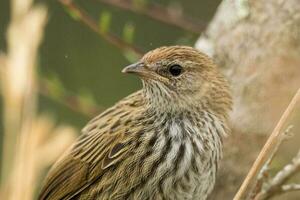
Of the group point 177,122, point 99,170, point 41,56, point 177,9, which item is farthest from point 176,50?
point 41,56

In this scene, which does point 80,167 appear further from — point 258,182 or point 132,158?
point 258,182

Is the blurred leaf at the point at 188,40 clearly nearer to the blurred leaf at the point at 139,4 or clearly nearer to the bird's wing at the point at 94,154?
the blurred leaf at the point at 139,4

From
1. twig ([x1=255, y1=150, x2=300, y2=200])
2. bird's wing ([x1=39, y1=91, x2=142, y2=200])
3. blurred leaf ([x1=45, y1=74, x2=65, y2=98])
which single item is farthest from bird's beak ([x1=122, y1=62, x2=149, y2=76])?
twig ([x1=255, y1=150, x2=300, y2=200])

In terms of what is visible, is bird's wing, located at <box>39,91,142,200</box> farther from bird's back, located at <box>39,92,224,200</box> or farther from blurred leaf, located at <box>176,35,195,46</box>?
blurred leaf, located at <box>176,35,195,46</box>

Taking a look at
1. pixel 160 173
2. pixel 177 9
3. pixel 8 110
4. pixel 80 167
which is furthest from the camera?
pixel 177 9

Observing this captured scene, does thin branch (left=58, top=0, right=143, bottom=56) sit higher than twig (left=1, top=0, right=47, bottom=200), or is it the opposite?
thin branch (left=58, top=0, right=143, bottom=56)

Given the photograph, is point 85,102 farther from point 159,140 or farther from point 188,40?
point 159,140
